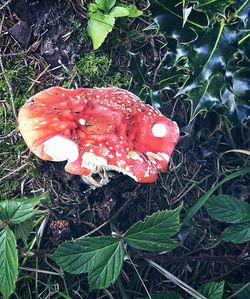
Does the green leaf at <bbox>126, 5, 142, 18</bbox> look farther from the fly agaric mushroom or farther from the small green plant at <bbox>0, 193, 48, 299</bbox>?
the small green plant at <bbox>0, 193, 48, 299</bbox>

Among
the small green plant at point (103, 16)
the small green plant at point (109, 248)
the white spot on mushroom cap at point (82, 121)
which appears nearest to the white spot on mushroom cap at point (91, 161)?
the white spot on mushroom cap at point (82, 121)

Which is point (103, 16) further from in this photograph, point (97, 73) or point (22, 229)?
point (22, 229)

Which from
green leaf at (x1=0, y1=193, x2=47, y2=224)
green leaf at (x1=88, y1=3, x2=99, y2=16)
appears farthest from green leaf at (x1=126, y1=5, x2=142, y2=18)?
green leaf at (x1=0, y1=193, x2=47, y2=224)

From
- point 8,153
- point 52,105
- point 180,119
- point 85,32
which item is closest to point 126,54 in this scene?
point 85,32

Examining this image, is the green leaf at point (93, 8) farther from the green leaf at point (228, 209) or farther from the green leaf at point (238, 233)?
the green leaf at point (238, 233)

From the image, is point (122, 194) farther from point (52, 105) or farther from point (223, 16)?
point (223, 16)

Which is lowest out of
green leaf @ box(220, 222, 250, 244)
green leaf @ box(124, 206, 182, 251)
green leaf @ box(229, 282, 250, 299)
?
green leaf @ box(229, 282, 250, 299)
